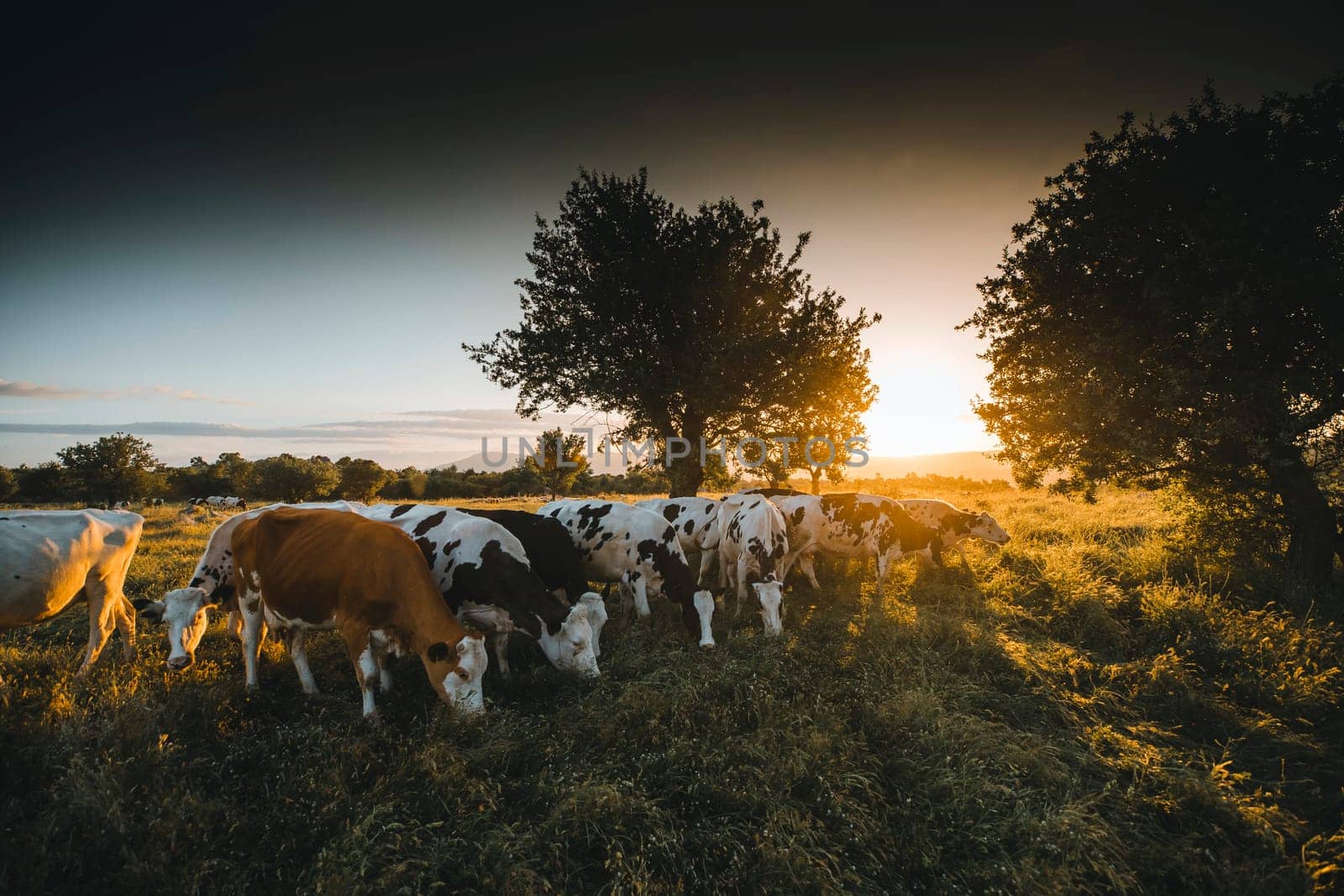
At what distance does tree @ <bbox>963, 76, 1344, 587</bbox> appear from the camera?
7648 mm

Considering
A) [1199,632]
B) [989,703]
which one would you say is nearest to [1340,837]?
[989,703]

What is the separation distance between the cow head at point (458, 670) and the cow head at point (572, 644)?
1.11 meters

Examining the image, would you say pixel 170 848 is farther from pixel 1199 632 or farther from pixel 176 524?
pixel 176 524

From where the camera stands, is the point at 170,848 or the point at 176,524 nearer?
the point at 170,848

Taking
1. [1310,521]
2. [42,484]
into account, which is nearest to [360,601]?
[1310,521]

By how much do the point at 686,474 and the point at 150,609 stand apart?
1198 cm

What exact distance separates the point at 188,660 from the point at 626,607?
5.81 metres

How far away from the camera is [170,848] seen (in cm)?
328

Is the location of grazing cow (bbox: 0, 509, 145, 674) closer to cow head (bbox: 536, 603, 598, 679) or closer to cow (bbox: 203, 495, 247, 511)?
cow head (bbox: 536, 603, 598, 679)

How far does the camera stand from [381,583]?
5457 millimetres

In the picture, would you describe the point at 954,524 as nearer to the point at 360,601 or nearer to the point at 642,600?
the point at 642,600

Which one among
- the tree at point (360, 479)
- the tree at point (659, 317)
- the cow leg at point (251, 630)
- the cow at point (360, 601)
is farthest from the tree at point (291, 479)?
the cow at point (360, 601)

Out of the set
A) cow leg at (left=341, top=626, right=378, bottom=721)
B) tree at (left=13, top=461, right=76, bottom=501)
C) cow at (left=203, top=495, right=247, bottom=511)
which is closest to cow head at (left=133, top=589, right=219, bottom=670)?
cow leg at (left=341, top=626, right=378, bottom=721)

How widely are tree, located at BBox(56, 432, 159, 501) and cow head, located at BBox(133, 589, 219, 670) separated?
53477mm
